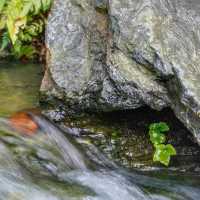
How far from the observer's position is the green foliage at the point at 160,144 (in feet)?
15.6

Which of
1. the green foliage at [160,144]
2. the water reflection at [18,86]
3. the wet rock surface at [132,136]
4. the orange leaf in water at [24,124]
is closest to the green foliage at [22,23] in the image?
the water reflection at [18,86]

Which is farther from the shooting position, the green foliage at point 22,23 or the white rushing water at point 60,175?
the green foliage at point 22,23

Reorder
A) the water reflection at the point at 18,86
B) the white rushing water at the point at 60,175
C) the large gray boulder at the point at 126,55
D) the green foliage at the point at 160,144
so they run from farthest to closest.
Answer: the water reflection at the point at 18,86 → the green foliage at the point at 160,144 → the large gray boulder at the point at 126,55 → the white rushing water at the point at 60,175

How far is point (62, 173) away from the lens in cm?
446

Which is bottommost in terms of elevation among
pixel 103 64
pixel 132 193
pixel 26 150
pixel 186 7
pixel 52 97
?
pixel 132 193

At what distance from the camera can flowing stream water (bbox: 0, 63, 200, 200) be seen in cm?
416

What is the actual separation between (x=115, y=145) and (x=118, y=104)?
Result: 371mm

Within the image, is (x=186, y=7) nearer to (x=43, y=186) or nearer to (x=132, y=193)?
(x=132, y=193)

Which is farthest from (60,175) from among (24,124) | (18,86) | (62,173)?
(18,86)

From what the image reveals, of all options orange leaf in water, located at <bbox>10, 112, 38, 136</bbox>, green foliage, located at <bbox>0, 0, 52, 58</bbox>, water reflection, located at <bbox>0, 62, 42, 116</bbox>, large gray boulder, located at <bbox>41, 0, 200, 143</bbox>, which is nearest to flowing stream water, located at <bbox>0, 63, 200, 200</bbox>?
orange leaf in water, located at <bbox>10, 112, 38, 136</bbox>

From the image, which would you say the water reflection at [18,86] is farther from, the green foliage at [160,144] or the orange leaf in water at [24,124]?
the green foliage at [160,144]

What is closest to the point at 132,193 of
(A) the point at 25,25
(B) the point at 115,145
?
(B) the point at 115,145

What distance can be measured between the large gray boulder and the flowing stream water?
1.40 feet

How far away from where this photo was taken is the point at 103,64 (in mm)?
5086
